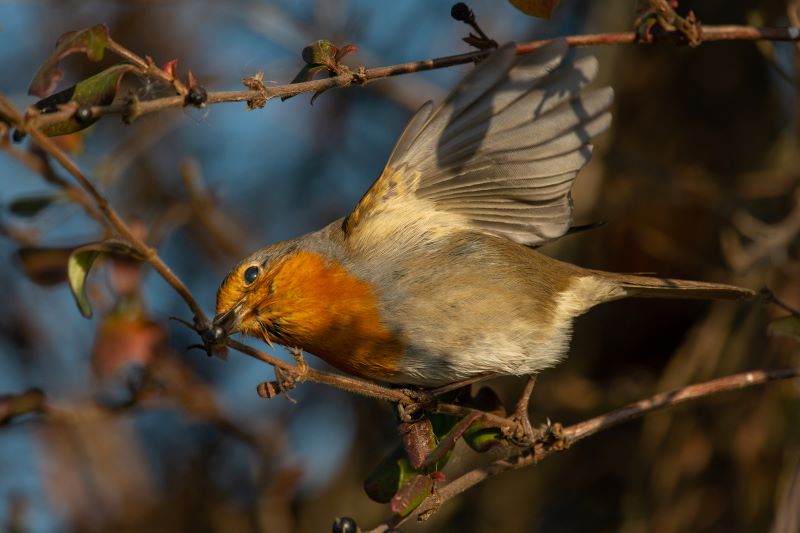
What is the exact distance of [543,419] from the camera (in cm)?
406

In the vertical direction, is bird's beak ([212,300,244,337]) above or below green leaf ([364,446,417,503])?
above

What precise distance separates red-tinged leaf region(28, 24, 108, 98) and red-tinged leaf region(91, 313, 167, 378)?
137 centimetres

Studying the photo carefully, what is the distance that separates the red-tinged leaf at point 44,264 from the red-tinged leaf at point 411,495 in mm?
1428

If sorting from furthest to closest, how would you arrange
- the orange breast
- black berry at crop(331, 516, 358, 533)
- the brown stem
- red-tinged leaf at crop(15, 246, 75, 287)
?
red-tinged leaf at crop(15, 246, 75, 287)
the orange breast
black berry at crop(331, 516, 358, 533)
the brown stem

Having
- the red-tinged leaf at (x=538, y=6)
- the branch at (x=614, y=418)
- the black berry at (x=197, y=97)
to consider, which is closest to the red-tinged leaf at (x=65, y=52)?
the black berry at (x=197, y=97)

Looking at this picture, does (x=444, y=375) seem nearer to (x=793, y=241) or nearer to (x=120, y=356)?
(x=120, y=356)

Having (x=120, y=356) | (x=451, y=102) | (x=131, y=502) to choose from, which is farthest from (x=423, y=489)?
(x=131, y=502)

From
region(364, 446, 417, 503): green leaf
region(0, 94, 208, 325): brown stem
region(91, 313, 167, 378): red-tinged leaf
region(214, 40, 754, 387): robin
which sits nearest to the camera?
region(0, 94, 208, 325): brown stem

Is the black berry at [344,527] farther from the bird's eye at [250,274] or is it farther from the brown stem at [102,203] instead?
the bird's eye at [250,274]

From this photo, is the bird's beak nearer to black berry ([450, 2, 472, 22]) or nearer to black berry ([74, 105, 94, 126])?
black berry ([74, 105, 94, 126])

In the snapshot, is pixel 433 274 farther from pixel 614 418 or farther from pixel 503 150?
pixel 614 418

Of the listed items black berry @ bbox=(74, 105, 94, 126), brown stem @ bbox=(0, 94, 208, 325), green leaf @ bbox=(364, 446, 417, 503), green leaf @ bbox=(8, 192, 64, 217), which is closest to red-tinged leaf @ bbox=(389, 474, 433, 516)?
green leaf @ bbox=(364, 446, 417, 503)

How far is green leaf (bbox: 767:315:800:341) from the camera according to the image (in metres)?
2.34

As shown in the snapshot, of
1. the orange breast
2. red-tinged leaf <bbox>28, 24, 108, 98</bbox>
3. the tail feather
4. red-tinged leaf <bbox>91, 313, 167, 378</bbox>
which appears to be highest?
red-tinged leaf <bbox>28, 24, 108, 98</bbox>
